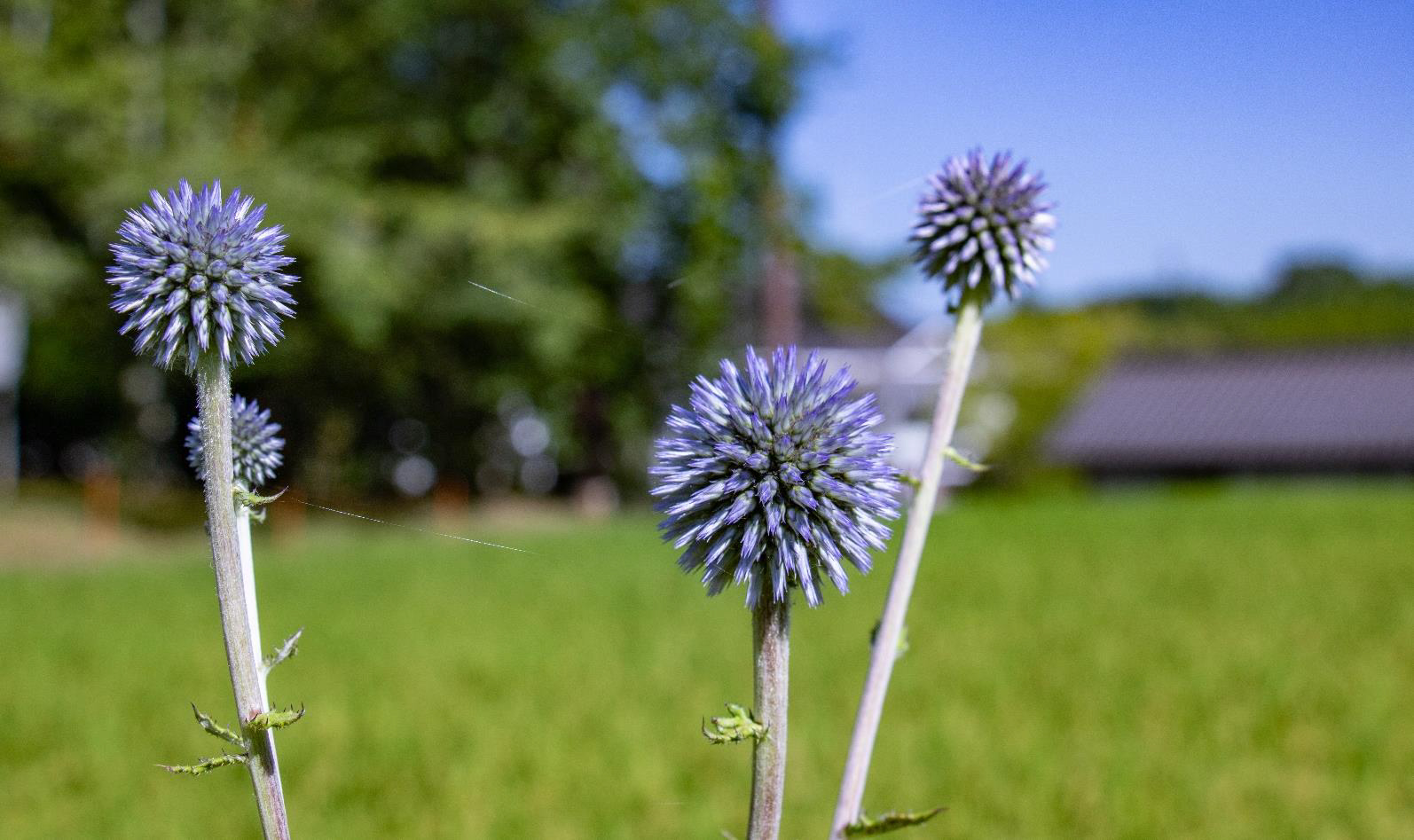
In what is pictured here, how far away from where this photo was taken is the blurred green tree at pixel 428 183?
23.2 metres

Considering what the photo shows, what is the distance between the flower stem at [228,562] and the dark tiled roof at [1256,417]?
5263 cm

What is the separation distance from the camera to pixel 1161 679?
9.80 meters

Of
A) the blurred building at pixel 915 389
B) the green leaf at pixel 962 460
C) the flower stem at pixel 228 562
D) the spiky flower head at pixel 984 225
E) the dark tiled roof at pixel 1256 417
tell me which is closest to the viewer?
the flower stem at pixel 228 562

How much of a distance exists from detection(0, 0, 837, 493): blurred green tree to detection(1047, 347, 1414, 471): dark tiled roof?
26472mm

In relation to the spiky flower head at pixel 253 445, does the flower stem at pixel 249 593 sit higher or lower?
lower

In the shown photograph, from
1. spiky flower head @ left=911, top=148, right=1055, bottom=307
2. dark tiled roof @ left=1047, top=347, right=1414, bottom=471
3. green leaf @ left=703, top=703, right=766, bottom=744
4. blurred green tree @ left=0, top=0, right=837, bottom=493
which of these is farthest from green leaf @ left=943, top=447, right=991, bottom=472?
dark tiled roof @ left=1047, top=347, right=1414, bottom=471

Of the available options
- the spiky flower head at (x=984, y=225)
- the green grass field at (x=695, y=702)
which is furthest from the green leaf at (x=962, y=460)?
the green grass field at (x=695, y=702)

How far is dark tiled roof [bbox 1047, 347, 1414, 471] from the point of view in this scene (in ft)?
173

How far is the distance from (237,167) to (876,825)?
22764mm

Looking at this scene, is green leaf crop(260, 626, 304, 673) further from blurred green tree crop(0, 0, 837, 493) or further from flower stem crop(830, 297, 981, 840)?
blurred green tree crop(0, 0, 837, 493)

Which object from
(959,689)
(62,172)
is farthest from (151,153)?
→ (959,689)

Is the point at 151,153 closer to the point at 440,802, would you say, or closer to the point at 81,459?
the point at 81,459

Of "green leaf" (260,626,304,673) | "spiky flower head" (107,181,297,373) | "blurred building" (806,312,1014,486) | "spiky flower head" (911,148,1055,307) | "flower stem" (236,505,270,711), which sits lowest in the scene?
"green leaf" (260,626,304,673)

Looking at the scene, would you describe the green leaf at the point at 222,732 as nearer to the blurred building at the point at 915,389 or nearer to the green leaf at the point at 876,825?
the green leaf at the point at 876,825
